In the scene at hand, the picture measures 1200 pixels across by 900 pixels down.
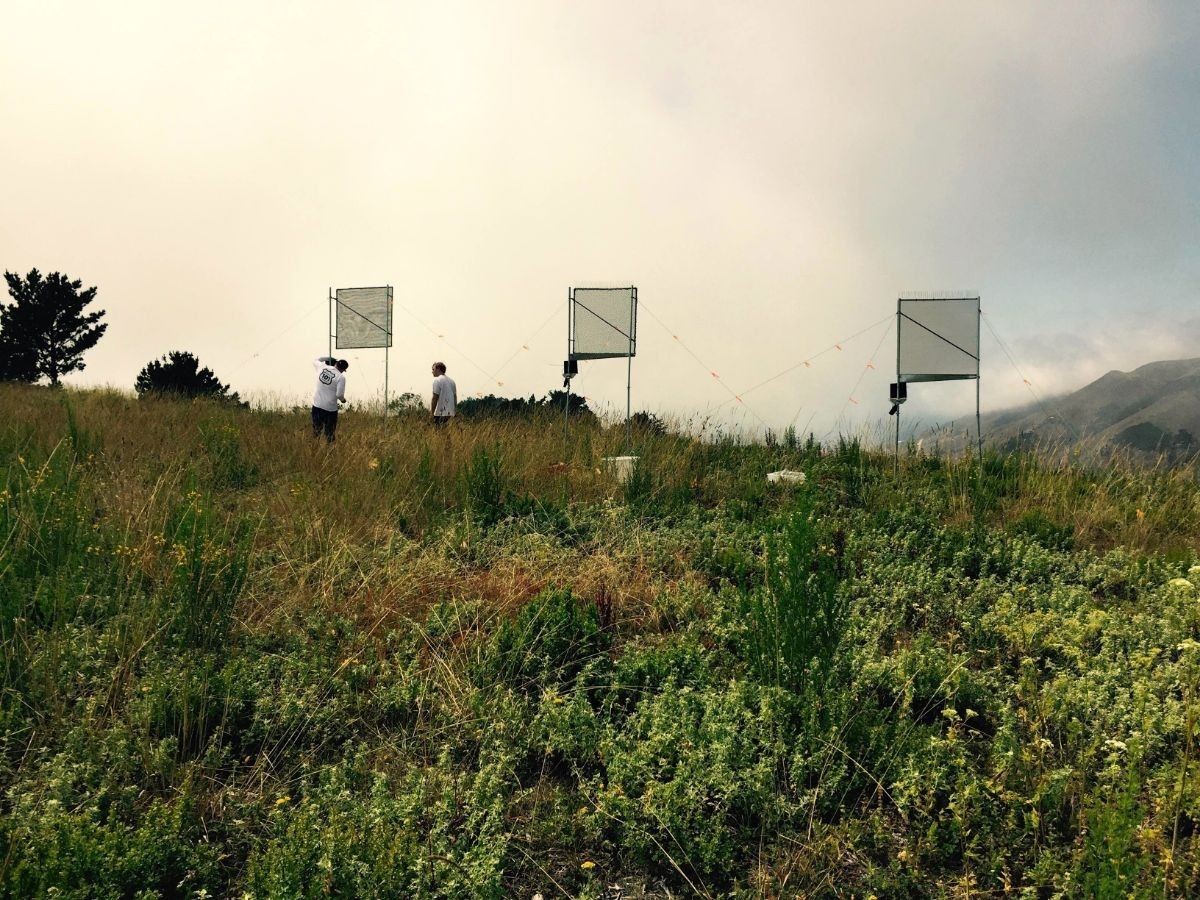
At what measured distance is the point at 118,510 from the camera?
668 centimetres

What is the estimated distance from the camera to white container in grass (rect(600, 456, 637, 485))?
389 inches

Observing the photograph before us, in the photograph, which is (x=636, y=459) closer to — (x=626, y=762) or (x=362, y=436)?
(x=362, y=436)

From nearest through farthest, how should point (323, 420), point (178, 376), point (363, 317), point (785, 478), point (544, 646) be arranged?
point (544, 646), point (785, 478), point (323, 420), point (363, 317), point (178, 376)

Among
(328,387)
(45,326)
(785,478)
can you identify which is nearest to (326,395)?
(328,387)

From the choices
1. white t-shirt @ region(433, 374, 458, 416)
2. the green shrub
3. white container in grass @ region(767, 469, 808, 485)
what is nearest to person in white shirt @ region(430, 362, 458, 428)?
white t-shirt @ region(433, 374, 458, 416)

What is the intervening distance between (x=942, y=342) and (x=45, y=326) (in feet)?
121

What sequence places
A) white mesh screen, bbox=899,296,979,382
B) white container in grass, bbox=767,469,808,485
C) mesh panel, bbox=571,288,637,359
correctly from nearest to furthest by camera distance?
white container in grass, bbox=767,469,808,485, white mesh screen, bbox=899,296,979,382, mesh panel, bbox=571,288,637,359

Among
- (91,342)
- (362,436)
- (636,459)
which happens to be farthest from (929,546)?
(91,342)

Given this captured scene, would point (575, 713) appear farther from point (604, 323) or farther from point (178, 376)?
point (178, 376)

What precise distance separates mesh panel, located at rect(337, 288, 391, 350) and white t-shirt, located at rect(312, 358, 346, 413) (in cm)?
283

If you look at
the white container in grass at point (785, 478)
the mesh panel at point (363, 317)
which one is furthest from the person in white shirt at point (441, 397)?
the white container in grass at point (785, 478)

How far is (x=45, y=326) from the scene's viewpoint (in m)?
35.9

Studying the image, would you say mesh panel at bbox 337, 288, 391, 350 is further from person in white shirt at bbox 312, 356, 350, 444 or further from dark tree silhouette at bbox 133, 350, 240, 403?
dark tree silhouette at bbox 133, 350, 240, 403

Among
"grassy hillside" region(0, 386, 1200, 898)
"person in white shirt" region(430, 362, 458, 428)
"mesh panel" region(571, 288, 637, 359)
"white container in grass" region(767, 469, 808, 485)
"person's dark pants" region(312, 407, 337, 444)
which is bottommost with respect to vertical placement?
"grassy hillside" region(0, 386, 1200, 898)
